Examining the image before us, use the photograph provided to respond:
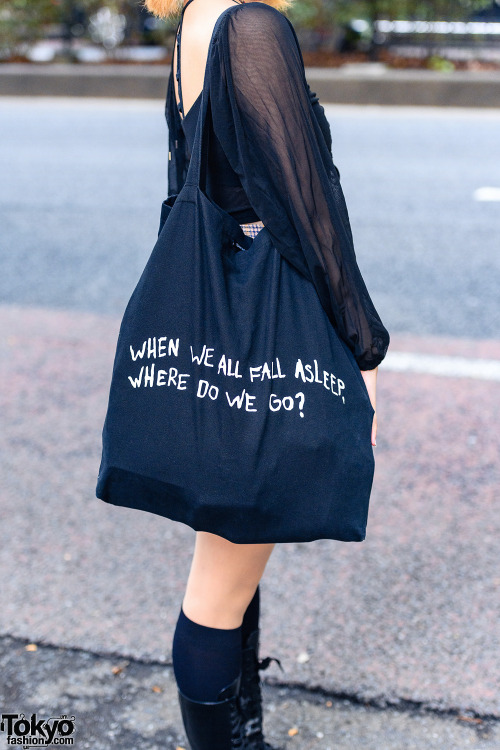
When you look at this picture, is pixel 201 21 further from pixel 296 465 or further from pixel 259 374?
pixel 296 465

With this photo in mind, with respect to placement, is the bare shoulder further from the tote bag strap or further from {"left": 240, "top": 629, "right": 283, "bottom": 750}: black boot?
{"left": 240, "top": 629, "right": 283, "bottom": 750}: black boot

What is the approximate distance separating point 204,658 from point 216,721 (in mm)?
164

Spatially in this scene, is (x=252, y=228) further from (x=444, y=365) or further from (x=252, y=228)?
(x=444, y=365)

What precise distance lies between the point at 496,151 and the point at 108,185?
4.26 meters

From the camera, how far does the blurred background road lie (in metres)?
2.30

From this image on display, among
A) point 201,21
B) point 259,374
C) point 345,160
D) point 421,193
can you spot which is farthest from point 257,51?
point 345,160

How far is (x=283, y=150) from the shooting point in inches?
56.2

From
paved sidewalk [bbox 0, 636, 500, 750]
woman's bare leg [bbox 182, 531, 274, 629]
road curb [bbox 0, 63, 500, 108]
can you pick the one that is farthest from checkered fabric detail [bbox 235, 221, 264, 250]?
road curb [bbox 0, 63, 500, 108]

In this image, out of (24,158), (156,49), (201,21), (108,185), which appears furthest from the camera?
(156,49)

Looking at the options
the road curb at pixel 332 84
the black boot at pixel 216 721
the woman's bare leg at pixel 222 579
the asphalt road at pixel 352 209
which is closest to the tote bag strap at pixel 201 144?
the woman's bare leg at pixel 222 579

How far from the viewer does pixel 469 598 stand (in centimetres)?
266

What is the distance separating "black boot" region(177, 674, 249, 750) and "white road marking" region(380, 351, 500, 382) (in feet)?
8.99

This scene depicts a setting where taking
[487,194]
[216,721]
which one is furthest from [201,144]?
[487,194]

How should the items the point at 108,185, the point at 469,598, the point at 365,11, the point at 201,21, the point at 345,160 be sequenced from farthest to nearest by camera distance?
the point at 365,11 < the point at 345,160 < the point at 108,185 < the point at 469,598 < the point at 201,21
